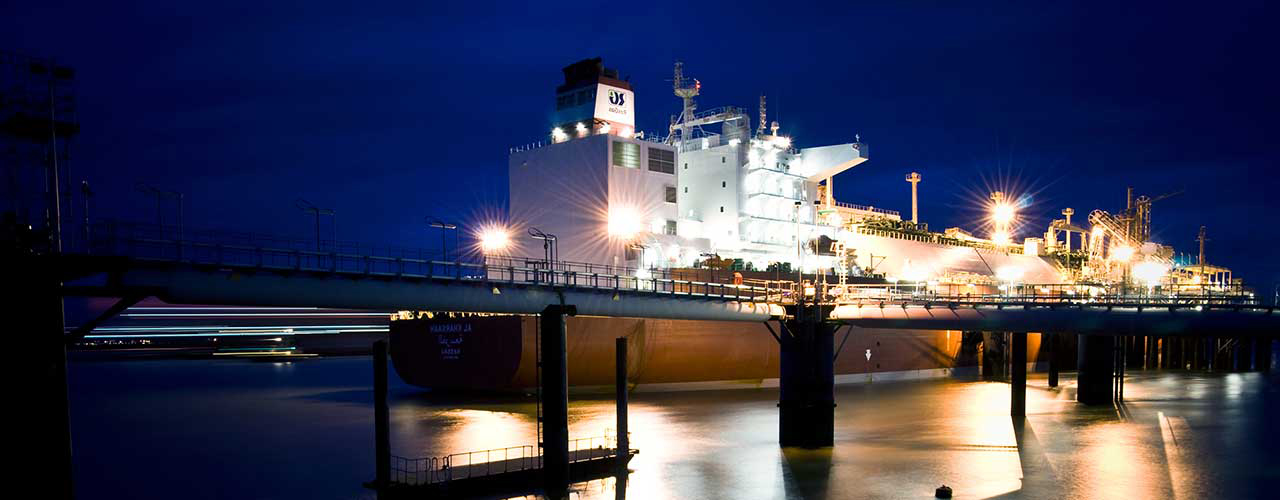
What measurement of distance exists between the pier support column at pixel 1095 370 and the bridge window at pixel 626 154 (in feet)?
93.8

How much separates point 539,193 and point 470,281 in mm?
28765

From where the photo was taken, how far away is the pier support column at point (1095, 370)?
51.5m

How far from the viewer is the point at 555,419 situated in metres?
27.0

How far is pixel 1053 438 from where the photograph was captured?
1516 inches

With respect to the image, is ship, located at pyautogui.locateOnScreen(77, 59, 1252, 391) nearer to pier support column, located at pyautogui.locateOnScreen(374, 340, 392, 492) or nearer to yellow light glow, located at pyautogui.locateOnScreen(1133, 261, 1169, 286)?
yellow light glow, located at pyautogui.locateOnScreen(1133, 261, 1169, 286)

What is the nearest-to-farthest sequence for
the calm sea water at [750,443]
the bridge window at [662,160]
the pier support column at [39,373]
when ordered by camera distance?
the pier support column at [39,373] → the calm sea water at [750,443] → the bridge window at [662,160]

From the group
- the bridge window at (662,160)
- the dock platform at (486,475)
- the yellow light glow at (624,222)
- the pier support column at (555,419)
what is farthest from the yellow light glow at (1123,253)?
the pier support column at (555,419)

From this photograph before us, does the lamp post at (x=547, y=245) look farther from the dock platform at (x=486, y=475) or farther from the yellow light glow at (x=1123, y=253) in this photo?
the yellow light glow at (x=1123, y=253)

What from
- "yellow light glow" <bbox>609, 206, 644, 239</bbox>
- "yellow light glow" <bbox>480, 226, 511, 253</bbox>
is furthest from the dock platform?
"yellow light glow" <bbox>480, 226, 511, 253</bbox>

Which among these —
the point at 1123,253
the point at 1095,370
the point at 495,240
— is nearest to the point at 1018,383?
the point at 1095,370

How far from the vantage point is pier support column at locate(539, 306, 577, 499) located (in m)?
27.0

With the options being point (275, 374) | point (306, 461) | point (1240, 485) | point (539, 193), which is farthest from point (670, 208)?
point (275, 374)

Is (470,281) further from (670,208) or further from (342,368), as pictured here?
(342,368)

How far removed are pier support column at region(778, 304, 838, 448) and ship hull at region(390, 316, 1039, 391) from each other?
51.8 feet
